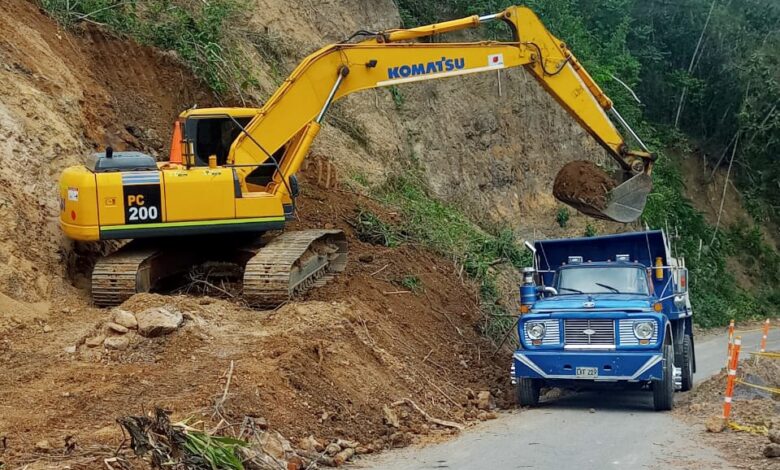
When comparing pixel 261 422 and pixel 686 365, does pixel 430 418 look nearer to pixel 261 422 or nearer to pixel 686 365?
pixel 261 422

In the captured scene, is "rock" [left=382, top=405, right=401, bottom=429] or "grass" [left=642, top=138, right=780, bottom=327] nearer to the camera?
"rock" [left=382, top=405, right=401, bottom=429]

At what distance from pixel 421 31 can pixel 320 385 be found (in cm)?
639

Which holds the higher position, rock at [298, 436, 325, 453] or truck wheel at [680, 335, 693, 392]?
rock at [298, 436, 325, 453]

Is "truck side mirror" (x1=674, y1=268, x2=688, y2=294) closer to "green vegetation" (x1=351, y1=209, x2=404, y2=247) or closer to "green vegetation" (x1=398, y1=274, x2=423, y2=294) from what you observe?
"green vegetation" (x1=398, y1=274, x2=423, y2=294)

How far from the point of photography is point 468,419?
12.1m

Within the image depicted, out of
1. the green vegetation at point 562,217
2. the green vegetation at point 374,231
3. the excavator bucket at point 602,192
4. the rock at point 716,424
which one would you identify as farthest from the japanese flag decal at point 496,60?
the green vegetation at point 562,217

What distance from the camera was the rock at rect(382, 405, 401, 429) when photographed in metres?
11.0

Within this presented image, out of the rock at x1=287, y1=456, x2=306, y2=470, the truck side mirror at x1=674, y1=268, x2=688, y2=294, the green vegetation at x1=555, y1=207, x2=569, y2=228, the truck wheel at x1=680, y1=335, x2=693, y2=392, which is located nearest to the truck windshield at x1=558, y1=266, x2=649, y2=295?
the truck side mirror at x1=674, y1=268, x2=688, y2=294

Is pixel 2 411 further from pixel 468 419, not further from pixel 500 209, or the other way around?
pixel 500 209

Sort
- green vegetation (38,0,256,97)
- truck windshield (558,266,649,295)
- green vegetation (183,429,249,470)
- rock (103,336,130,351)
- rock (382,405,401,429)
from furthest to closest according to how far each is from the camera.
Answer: green vegetation (38,0,256,97), truck windshield (558,266,649,295), rock (103,336,130,351), rock (382,405,401,429), green vegetation (183,429,249,470)

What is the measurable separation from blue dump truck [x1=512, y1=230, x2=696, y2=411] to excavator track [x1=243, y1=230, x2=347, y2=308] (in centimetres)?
307

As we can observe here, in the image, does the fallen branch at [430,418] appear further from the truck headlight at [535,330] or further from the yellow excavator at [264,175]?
the yellow excavator at [264,175]

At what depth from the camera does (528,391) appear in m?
12.9

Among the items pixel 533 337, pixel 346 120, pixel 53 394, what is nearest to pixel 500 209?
pixel 346 120
